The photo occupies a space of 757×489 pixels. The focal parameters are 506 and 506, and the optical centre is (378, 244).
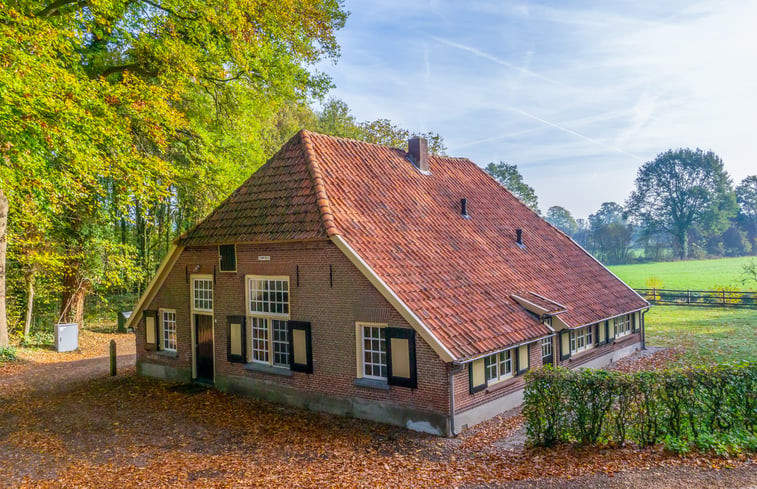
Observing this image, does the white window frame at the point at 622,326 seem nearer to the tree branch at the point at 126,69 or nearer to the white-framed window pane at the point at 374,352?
the white-framed window pane at the point at 374,352

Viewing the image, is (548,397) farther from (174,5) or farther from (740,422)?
(174,5)

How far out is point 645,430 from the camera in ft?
29.8

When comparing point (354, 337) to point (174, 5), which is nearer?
point (354, 337)

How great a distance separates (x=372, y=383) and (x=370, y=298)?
1947mm

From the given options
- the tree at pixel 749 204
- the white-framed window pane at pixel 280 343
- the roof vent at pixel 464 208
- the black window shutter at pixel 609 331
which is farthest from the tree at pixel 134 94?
the tree at pixel 749 204

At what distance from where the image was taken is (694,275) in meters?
53.5

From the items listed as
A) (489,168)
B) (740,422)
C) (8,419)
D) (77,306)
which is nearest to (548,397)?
(740,422)

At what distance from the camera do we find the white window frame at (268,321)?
13375 mm

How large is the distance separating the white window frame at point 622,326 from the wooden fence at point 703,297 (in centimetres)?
2123

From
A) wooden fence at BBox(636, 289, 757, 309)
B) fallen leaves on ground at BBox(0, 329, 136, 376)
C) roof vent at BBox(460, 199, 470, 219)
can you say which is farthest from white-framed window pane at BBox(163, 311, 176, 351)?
wooden fence at BBox(636, 289, 757, 309)

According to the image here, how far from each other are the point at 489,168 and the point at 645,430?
62780mm

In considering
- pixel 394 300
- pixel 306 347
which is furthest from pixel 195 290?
pixel 394 300

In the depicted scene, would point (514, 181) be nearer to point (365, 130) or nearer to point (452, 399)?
point (365, 130)

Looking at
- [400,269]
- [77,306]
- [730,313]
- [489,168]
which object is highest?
[489,168]
